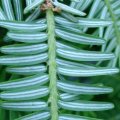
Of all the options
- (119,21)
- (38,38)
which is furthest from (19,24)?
(119,21)

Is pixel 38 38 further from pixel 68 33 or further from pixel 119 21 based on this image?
pixel 119 21

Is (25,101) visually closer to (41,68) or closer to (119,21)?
(41,68)

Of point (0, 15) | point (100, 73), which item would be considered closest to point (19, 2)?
point (0, 15)

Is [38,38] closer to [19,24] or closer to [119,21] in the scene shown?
[19,24]

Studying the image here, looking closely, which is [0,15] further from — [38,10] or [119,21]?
[119,21]
